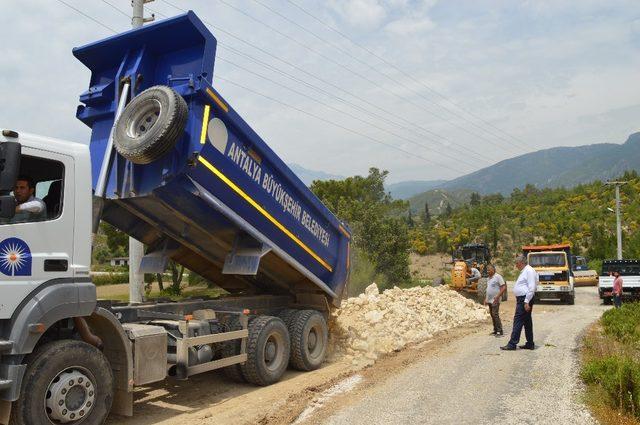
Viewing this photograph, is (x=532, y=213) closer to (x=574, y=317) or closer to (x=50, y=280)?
(x=574, y=317)

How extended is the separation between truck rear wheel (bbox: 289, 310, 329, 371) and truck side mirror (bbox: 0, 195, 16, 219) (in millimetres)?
4465

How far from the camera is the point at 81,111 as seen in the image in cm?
678

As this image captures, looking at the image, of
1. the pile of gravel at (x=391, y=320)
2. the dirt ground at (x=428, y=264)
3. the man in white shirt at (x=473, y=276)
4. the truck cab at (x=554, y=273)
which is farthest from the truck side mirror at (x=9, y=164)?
the dirt ground at (x=428, y=264)

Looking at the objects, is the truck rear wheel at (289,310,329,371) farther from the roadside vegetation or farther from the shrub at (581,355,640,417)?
the shrub at (581,355,640,417)

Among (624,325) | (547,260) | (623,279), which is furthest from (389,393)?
(623,279)

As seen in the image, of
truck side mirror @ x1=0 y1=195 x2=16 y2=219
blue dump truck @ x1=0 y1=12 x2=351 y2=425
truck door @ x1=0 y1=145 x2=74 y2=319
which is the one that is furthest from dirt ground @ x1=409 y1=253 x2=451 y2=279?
truck side mirror @ x1=0 y1=195 x2=16 y2=219

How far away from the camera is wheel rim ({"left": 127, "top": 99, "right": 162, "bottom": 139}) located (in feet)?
19.4

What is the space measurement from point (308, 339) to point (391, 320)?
3.50m

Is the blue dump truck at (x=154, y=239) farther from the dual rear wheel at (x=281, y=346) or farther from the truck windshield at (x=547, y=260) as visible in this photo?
the truck windshield at (x=547, y=260)

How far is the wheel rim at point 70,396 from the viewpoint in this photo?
4520mm

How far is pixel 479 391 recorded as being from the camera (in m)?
6.41

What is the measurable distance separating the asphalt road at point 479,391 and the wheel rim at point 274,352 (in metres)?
1.41

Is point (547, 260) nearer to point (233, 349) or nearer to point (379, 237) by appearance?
point (379, 237)

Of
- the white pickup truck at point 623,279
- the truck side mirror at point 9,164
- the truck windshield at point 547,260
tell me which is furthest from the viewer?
the truck windshield at point 547,260
